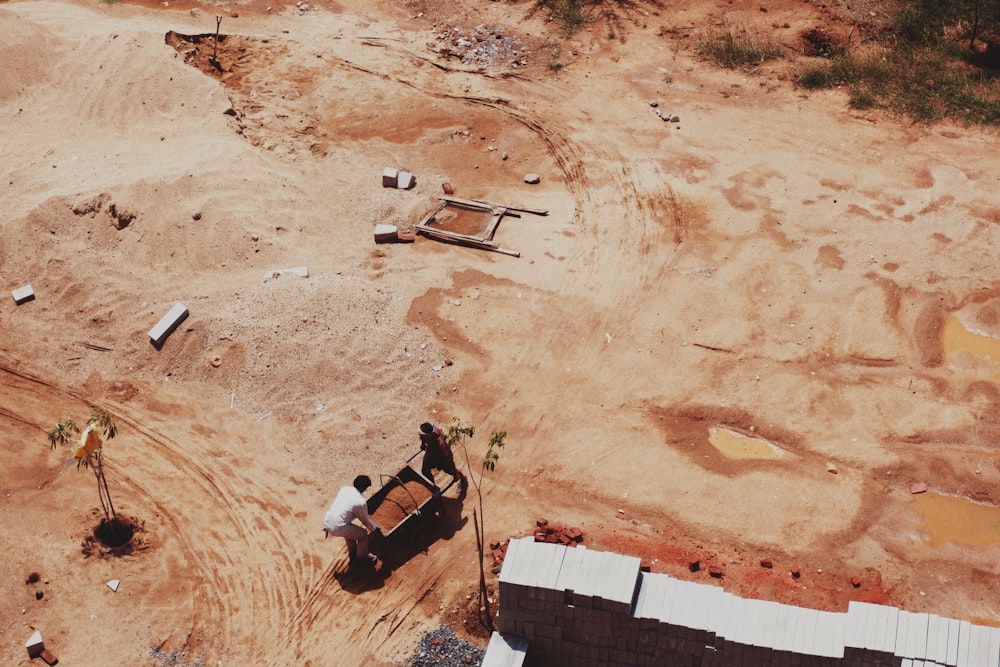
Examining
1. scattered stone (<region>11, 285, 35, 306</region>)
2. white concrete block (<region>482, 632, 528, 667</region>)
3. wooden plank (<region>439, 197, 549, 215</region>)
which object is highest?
wooden plank (<region>439, 197, 549, 215</region>)

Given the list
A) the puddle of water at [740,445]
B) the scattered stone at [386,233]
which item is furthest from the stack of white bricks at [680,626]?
the scattered stone at [386,233]

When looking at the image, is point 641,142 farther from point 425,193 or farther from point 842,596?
point 842,596

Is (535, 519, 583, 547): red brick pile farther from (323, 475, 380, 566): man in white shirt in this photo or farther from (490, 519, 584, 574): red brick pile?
(323, 475, 380, 566): man in white shirt

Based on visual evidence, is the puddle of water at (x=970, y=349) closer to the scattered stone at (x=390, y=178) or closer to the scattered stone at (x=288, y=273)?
the scattered stone at (x=390, y=178)

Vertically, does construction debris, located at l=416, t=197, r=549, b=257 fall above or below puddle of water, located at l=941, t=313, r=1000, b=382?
below

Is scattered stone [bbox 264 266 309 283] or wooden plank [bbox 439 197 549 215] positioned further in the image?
wooden plank [bbox 439 197 549 215]

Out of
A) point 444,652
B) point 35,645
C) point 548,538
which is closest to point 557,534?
point 548,538

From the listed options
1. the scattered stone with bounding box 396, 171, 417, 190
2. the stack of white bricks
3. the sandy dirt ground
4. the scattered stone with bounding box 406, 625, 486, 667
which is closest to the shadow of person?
the sandy dirt ground
